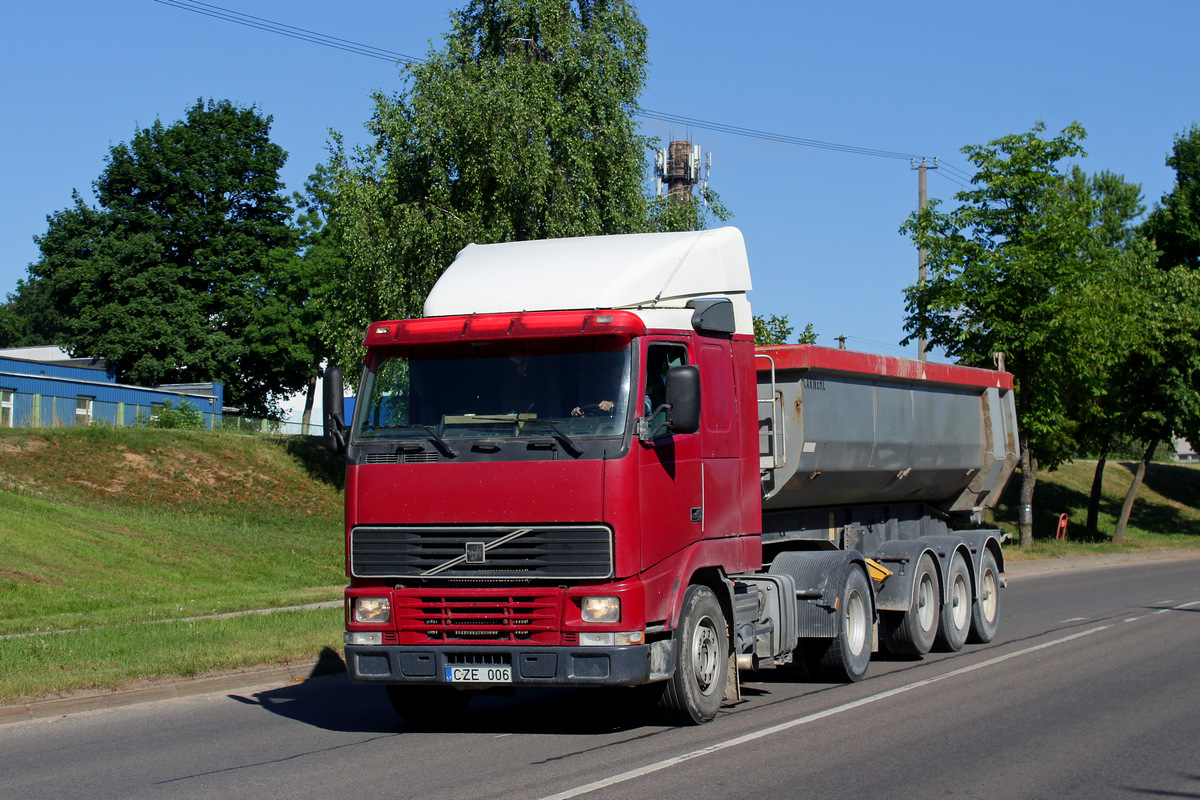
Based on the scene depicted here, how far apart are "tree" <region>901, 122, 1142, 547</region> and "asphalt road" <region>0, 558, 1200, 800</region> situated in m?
20.9

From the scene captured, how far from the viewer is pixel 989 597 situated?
15.7 metres

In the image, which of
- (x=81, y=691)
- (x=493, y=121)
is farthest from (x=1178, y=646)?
(x=493, y=121)

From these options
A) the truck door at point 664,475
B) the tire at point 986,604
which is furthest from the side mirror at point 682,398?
the tire at point 986,604

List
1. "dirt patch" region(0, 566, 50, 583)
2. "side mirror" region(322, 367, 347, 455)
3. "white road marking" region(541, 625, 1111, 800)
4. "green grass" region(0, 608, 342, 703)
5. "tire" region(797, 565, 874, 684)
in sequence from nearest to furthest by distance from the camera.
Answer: "white road marking" region(541, 625, 1111, 800) < "side mirror" region(322, 367, 347, 455) < "green grass" region(0, 608, 342, 703) < "tire" region(797, 565, 874, 684) < "dirt patch" region(0, 566, 50, 583)

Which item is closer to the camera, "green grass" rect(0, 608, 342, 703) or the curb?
"green grass" rect(0, 608, 342, 703)

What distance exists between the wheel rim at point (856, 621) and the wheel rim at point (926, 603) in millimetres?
1817

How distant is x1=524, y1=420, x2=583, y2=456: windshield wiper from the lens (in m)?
8.27

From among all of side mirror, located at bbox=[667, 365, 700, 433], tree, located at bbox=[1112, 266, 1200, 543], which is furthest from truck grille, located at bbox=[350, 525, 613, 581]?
tree, located at bbox=[1112, 266, 1200, 543]

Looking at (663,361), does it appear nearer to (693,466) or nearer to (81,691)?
(693,466)

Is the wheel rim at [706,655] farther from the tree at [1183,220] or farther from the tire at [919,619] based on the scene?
Answer: the tree at [1183,220]

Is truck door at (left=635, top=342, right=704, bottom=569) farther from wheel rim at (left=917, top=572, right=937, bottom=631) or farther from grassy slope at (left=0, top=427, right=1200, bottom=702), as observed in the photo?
grassy slope at (left=0, top=427, right=1200, bottom=702)

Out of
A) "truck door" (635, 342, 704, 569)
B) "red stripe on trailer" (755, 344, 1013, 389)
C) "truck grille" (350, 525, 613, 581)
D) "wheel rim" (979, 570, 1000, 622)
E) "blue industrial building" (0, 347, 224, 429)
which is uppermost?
"blue industrial building" (0, 347, 224, 429)

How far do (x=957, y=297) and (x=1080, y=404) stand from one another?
20.5 feet

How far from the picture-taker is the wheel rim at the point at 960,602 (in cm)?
1491
